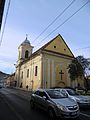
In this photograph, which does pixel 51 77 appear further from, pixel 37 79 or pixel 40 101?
pixel 40 101

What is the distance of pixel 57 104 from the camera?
1053cm

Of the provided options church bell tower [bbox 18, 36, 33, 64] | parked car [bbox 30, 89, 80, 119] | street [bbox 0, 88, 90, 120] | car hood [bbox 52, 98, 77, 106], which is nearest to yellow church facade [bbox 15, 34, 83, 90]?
church bell tower [bbox 18, 36, 33, 64]

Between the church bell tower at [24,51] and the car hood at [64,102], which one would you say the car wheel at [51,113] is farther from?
the church bell tower at [24,51]

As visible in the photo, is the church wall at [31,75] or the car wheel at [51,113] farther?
the church wall at [31,75]

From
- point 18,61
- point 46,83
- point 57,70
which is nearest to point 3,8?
→ point 46,83

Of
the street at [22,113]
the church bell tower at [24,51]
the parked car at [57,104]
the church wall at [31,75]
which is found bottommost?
the street at [22,113]

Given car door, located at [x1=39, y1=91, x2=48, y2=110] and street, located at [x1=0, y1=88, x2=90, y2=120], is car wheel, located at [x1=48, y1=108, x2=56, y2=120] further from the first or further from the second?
car door, located at [x1=39, y1=91, x2=48, y2=110]

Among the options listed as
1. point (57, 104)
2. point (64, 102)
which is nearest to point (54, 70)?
point (64, 102)

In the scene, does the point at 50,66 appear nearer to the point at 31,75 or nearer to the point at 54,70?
the point at 54,70

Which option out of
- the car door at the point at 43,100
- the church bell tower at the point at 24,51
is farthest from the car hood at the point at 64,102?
the church bell tower at the point at 24,51

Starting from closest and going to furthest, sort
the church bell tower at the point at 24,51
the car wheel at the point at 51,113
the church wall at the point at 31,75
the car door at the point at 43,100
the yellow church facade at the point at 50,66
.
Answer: the car wheel at the point at 51,113
the car door at the point at 43,100
the yellow church facade at the point at 50,66
the church wall at the point at 31,75
the church bell tower at the point at 24,51

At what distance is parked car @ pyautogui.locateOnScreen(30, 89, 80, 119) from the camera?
10164 mm

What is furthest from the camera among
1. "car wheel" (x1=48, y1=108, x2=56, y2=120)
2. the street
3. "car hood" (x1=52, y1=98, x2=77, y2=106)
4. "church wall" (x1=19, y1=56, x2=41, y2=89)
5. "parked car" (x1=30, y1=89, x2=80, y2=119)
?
"church wall" (x1=19, y1=56, x2=41, y2=89)

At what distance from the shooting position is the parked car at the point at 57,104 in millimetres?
10164
